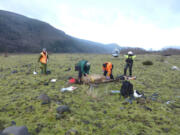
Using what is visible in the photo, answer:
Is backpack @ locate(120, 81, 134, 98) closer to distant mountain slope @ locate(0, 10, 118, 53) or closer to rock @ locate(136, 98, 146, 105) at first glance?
rock @ locate(136, 98, 146, 105)

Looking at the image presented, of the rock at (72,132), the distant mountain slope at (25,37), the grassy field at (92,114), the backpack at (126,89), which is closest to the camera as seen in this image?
the rock at (72,132)

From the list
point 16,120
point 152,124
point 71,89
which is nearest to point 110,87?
point 71,89

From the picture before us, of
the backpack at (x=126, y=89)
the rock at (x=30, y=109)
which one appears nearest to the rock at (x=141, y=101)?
the backpack at (x=126, y=89)

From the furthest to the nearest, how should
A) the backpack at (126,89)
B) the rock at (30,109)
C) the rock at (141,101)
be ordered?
the backpack at (126,89) → the rock at (141,101) → the rock at (30,109)

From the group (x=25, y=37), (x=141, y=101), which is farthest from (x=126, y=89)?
(x=25, y=37)

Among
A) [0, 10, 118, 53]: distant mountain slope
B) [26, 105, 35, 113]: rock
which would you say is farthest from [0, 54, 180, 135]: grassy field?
[0, 10, 118, 53]: distant mountain slope

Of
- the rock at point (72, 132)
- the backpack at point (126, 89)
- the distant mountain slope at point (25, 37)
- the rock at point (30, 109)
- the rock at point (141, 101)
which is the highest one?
the distant mountain slope at point (25, 37)

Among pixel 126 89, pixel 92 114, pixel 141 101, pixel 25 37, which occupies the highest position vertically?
pixel 25 37

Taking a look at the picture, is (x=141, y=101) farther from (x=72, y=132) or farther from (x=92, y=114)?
(x=72, y=132)

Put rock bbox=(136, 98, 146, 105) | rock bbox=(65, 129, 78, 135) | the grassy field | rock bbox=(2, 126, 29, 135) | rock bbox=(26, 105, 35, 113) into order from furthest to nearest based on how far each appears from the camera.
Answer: rock bbox=(136, 98, 146, 105)
rock bbox=(26, 105, 35, 113)
the grassy field
rock bbox=(65, 129, 78, 135)
rock bbox=(2, 126, 29, 135)

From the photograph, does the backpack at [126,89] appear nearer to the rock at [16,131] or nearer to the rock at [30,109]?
the rock at [30,109]

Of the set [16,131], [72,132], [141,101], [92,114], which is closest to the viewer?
[16,131]

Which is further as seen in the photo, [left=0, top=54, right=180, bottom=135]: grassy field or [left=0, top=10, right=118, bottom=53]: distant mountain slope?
[left=0, top=10, right=118, bottom=53]: distant mountain slope

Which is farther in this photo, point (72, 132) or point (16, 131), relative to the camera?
point (72, 132)
